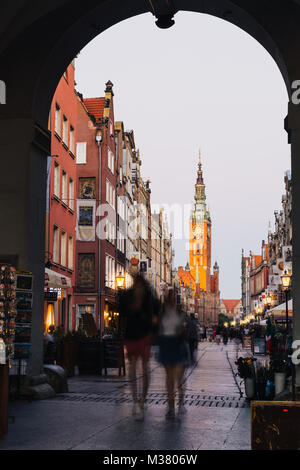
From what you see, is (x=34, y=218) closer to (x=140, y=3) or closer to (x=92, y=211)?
(x=140, y=3)

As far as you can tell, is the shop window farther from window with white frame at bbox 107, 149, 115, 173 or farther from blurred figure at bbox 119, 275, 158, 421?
blurred figure at bbox 119, 275, 158, 421

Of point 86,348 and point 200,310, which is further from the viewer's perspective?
point 200,310

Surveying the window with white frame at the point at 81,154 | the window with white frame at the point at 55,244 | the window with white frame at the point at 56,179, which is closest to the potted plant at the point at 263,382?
the window with white frame at the point at 55,244

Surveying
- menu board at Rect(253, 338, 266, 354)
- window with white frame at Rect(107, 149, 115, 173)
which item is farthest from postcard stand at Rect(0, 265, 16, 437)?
window with white frame at Rect(107, 149, 115, 173)

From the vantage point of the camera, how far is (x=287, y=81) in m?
10.5

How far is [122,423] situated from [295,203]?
4258mm

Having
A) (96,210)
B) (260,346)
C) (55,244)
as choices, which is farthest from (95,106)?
(260,346)

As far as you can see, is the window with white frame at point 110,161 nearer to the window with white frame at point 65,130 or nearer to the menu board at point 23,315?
the window with white frame at point 65,130

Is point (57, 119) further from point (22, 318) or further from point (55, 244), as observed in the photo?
point (22, 318)

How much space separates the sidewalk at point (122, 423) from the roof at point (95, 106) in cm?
3665

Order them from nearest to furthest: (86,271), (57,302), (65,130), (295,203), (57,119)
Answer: (295,203) → (57,119) → (57,302) → (65,130) → (86,271)

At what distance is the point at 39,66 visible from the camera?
11.1 metres
